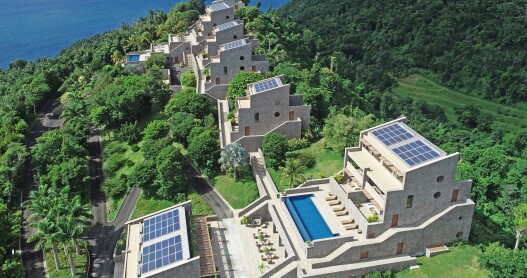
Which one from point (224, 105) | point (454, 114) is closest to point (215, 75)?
point (224, 105)

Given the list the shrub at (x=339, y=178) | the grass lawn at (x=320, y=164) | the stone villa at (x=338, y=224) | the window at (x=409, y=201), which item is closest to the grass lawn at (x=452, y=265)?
the stone villa at (x=338, y=224)

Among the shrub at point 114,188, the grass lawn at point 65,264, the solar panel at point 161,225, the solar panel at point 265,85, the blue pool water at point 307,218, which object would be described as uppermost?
the solar panel at point 265,85

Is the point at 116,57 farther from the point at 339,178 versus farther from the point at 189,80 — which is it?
the point at 339,178

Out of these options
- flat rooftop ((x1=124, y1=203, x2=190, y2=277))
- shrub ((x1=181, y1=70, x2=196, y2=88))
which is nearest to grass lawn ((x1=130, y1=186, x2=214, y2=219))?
flat rooftop ((x1=124, y1=203, x2=190, y2=277))

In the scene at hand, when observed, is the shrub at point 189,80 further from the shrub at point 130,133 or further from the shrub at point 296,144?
the shrub at point 296,144

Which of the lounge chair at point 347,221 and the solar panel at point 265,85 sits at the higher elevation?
the solar panel at point 265,85

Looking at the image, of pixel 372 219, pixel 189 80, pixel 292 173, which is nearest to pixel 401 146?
pixel 372 219
